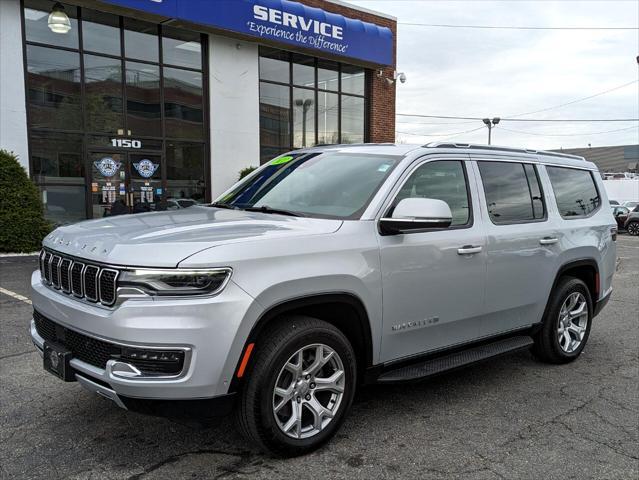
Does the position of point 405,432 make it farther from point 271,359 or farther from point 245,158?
point 245,158

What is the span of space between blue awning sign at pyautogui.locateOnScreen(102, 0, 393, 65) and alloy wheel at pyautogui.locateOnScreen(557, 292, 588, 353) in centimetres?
1150

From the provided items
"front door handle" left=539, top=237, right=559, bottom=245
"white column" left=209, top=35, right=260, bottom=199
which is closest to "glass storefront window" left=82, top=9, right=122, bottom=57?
"white column" left=209, top=35, right=260, bottom=199

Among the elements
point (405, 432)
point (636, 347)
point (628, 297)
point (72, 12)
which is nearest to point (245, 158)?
point (72, 12)

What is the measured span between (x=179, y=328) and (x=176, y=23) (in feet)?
42.5

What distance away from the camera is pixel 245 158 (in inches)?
637

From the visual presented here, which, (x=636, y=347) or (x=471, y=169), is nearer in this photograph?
(x=471, y=169)

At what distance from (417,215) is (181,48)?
13051 mm

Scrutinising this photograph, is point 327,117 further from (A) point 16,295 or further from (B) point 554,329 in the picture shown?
(B) point 554,329

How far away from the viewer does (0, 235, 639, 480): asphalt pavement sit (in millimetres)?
3184

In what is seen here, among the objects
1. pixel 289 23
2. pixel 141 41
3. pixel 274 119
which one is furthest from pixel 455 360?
pixel 274 119

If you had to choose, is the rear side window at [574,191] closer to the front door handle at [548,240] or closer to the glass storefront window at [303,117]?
the front door handle at [548,240]

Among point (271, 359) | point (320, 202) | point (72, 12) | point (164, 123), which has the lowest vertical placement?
point (271, 359)

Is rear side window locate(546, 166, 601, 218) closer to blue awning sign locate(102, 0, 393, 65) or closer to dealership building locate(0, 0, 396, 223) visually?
dealership building locate(0, 0, 396, 223)

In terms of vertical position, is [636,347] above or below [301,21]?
below
